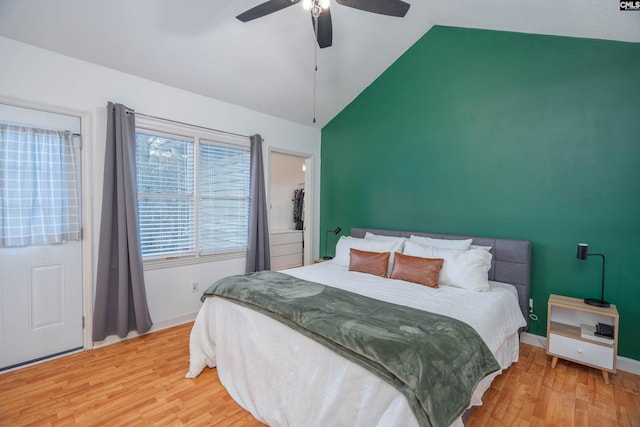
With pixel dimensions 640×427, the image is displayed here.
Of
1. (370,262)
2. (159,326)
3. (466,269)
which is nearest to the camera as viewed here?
(466,269)

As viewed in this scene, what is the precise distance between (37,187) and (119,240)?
2.45ft

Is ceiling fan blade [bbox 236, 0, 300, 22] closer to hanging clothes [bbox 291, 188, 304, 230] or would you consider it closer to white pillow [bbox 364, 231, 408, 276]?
white pillow [bbox 364, 231, 408, 276]

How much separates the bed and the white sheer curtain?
5.03 feet

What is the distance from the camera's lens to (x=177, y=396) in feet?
6.71

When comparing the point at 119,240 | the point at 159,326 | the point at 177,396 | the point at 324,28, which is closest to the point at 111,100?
the point at 119,240

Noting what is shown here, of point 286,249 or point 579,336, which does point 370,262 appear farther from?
point 286,249

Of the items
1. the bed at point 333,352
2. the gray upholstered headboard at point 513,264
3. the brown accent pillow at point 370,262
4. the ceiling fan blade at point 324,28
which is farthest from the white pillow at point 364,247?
the ceiling fan blade at point 324,28

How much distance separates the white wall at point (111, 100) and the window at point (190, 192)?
195mm

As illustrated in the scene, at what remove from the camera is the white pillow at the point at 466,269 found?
2.52 meters

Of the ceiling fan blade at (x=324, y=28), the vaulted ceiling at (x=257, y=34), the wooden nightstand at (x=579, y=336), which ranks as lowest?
the wooden nightstand at (x=579, y=336)

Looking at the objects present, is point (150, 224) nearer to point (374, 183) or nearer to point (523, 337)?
point (374, 183)

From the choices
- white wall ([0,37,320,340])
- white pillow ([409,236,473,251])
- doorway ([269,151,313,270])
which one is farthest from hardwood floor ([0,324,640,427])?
doorway ([269,151,313,270])

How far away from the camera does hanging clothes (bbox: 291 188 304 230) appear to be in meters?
5.80

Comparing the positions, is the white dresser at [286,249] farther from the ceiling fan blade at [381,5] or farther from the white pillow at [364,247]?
the ceiling fan blade at [381,5]
